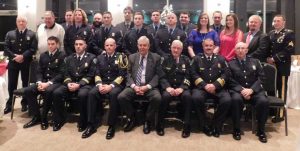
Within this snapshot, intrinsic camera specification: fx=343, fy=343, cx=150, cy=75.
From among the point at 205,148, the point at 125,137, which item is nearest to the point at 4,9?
the point at 125,137

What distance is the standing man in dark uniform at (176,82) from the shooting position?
13.4ft

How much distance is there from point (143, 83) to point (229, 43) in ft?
4.33

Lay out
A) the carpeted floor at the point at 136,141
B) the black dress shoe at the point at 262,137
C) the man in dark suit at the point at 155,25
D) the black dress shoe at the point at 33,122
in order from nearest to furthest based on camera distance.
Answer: the carpeted floor at the point at 136,141, the black dress shoe at the point at 262,137, the black dress shoe at the point at 33,122, the man in dark suit at the point at 155,25

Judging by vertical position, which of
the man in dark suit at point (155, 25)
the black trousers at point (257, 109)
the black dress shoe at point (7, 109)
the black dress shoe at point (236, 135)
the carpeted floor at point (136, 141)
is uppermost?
the man in dark suit at point (155, 25)

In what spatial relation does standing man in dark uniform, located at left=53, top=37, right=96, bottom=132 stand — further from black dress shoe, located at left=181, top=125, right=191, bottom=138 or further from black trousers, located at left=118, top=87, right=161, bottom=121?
black dress shoe, located at left=181, top=125, right=191, bottom=138

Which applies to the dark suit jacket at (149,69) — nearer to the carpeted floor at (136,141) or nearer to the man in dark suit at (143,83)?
the man in dark suit at (143,83)

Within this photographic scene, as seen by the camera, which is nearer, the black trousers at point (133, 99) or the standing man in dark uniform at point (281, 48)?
the black trousers at point (133, 99)

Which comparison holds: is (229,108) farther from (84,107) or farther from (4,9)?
(4,9)

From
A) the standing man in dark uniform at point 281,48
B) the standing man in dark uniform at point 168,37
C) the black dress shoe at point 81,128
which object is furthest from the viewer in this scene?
the standing man in dark uniform at point 168,37

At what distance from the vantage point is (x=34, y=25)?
9.04 metres

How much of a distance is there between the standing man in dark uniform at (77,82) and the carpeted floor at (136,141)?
17 cm

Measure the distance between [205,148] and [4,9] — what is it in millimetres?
8205

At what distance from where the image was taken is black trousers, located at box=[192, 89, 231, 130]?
399 centimetres

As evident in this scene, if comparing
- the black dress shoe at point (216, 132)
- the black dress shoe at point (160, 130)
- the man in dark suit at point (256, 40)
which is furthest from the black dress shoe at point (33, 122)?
the man in dark suit at point (256, 40)
